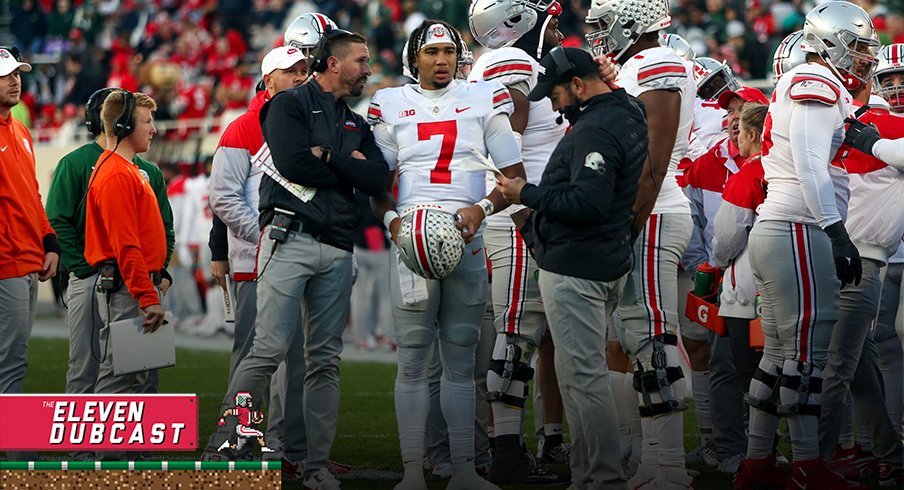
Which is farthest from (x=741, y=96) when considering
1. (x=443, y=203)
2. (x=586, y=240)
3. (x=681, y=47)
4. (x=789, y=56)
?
(x=586, y=240)

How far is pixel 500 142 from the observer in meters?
6.41

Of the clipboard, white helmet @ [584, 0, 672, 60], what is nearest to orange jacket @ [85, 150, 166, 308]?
the clipboard

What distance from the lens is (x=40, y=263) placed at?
6.82m

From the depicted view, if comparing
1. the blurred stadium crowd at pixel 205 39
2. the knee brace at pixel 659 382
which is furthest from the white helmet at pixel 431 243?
the blurred stadium crowd at pixel 205 39

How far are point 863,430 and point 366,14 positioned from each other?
1730 centimetres

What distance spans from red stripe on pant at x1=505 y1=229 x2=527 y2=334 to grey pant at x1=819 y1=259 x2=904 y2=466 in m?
1.49

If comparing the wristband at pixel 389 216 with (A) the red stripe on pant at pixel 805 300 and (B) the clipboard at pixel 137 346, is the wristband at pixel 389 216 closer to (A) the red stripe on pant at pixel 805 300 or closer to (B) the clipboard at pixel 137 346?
(B) the clipboard at pixel 137 346

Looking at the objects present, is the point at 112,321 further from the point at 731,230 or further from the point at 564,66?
the point at 731,230

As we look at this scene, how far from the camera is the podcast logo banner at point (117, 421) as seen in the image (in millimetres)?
4961

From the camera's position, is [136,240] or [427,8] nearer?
[136,240]

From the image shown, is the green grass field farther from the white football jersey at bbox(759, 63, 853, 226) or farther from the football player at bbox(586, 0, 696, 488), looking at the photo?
the white football jersey at bbox(759, 63, 853, 226)

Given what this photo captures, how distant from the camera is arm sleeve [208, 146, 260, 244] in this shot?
7.54 m

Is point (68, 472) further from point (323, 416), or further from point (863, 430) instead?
point (863, 430)

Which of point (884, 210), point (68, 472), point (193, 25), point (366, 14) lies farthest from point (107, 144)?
point (193, 25)
